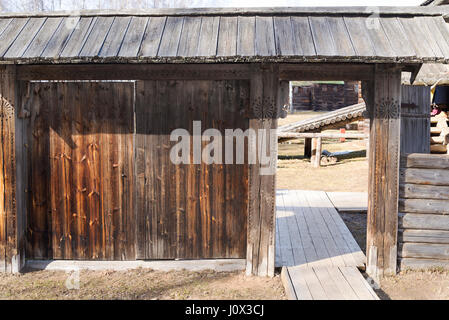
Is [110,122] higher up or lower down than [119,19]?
lower down

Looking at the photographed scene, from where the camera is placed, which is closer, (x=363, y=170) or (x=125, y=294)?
(x=125, y=294)

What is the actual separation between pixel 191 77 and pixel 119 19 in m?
1.26

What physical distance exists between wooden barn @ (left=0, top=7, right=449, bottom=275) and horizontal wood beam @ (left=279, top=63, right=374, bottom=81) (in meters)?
0.01

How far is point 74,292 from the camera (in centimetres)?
575

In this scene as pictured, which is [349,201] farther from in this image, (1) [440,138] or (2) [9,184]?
(2) [9,184]

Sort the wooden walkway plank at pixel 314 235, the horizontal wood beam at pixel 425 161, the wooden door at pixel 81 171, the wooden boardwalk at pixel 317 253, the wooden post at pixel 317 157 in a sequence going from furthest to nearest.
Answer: the wooden post at pixel 317 157 < the wooden walkway plank at pixel 314 235 < the wooden door at pixel 81 171 < the horizontal wood beam at pixel 425 161 < the wooden boardwalk at pixel 317 253

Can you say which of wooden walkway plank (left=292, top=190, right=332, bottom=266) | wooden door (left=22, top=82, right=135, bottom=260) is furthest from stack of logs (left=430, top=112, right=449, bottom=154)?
wooden door (left=22, top=82, right=135, bottom=260)

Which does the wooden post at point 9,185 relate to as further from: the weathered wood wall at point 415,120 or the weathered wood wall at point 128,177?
the weathered wood wall at point 415,120

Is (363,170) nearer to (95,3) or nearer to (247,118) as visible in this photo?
(247,118)

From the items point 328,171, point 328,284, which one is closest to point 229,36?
point 328,284

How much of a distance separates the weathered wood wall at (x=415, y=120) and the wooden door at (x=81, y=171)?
13.7ft

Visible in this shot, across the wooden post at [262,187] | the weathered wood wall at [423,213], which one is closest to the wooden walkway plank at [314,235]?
the wooden post at [262,187]

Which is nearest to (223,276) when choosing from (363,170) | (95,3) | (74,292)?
(74,292)

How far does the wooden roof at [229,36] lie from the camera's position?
548cm
